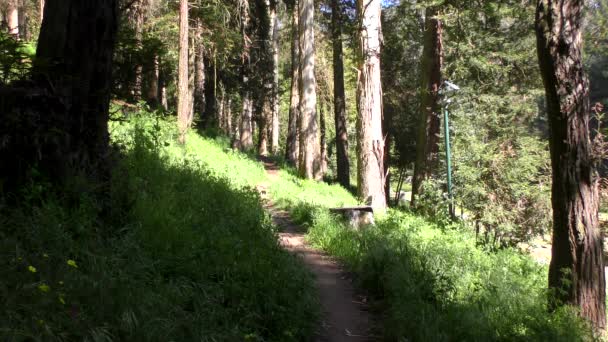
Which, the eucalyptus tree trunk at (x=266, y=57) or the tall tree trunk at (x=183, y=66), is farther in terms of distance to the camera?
the eucalyptus tree trunk at (x=266, y=57)

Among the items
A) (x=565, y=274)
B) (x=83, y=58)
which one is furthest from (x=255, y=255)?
(x=565, y=274)

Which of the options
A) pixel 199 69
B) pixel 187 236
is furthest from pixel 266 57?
pixel 187 236

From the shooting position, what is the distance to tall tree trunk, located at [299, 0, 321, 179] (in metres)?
19.2

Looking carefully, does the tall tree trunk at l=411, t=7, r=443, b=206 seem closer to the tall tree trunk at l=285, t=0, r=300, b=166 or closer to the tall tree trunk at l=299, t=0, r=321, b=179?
the tall tree trunk at l=299, t=0, r=321, b=179

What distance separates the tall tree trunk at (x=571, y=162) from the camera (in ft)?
19.0

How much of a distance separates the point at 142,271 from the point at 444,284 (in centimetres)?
376

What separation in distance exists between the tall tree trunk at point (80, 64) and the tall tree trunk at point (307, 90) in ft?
45.6

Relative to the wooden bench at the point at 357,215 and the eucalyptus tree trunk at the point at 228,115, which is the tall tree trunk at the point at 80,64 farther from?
the eucalyptus tree trunk at the point at 228,115

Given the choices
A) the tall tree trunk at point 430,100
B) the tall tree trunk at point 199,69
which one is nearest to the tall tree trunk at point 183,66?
the tall tree trunk at point 199,69

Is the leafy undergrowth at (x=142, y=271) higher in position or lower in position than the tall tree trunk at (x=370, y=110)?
lower

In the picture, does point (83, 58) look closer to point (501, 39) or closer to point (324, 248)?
point (324, 248)

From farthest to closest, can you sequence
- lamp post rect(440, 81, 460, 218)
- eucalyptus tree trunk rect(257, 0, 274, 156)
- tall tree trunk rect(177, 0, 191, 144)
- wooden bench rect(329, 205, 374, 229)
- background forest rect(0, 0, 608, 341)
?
eucalyptus tree trunk rect(257, 0, 274, 156), tall tree trunk rect(177, 0, 191, 144), lamp post rect(440, 81, 460, 218), wooden bench rect(329, 205, 374, 229), background forest rect(0, 0, 608, 341)

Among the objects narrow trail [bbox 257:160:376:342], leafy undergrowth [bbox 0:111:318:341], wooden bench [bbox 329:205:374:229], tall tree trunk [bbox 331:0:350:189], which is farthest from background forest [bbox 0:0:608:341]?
tall tree trunk [bbox 331:0:350:189]

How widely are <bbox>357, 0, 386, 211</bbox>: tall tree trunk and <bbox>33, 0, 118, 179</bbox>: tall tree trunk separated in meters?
7.61
